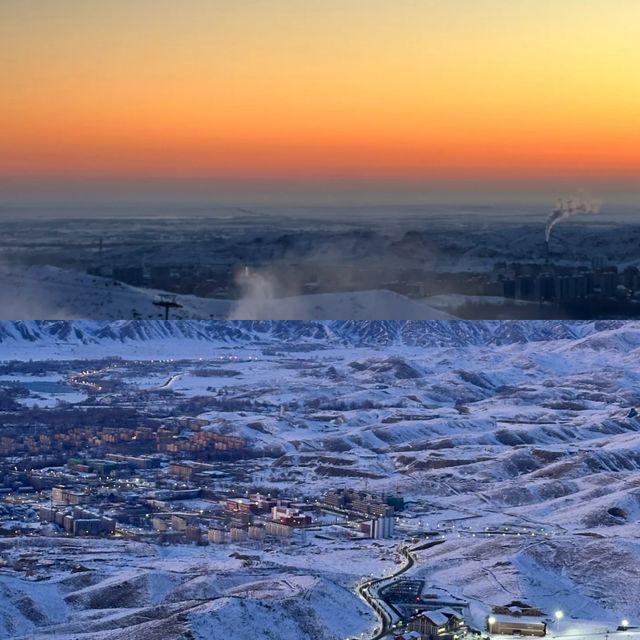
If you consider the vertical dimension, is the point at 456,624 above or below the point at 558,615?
above

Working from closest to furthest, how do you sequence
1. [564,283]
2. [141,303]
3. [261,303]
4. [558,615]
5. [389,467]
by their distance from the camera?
[141,303] < [261,303] < [564,283] < [558,615] < [389,467]

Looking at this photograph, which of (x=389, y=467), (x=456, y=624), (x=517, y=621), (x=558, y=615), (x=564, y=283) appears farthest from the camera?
(x=389, y=467)

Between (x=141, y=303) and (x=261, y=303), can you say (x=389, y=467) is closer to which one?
(x=261, y=303)

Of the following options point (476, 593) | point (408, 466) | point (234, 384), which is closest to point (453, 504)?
point (408, 466)

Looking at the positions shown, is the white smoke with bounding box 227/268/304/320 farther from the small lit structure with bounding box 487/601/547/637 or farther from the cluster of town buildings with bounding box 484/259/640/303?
the small lit structure with bounding box 487/601/547/637

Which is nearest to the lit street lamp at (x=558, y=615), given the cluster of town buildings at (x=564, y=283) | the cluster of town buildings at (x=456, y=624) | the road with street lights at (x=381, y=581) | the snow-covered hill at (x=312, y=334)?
the cluster of town buildings at (x=456, y=624)

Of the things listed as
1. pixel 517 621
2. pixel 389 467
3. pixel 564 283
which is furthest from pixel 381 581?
pixel 564 283

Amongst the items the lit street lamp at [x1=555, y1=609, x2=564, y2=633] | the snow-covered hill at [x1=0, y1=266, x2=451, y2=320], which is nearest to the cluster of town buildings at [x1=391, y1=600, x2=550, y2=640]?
the lit street lamp at [x1=555, y1=609, x2=564, y2=633]

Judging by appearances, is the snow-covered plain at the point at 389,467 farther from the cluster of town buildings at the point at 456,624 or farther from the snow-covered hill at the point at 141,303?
the snow-covered hill at the point at 141,303
